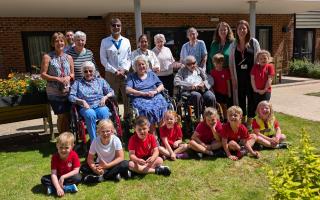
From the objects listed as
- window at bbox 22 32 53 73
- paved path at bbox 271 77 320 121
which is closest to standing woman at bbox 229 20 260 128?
paved path at bbox 271 77 320 121

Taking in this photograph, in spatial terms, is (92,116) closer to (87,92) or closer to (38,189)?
(87,92)

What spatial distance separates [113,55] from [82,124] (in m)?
1.33

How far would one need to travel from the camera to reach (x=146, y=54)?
17.5 feet

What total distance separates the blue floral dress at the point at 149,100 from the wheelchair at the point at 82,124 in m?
0.31

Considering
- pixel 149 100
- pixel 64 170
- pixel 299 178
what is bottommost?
pixel 64 170

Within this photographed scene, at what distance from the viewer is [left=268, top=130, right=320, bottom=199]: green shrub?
165 cm

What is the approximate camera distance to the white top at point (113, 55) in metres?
5.14

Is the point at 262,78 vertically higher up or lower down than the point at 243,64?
lower down

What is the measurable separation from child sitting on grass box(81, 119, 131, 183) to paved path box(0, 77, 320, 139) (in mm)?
2668

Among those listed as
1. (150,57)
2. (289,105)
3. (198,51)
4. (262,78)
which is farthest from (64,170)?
(289,105)

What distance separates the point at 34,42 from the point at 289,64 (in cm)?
1056

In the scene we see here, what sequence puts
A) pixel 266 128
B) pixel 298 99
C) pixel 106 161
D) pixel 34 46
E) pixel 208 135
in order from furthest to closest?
pixel 34 46 → pixel 298 99 → pixel 266 128 → pixel 208 135 → pixel 106 161

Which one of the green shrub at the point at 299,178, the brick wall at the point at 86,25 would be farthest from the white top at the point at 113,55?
the brick wall at the point at 86,25

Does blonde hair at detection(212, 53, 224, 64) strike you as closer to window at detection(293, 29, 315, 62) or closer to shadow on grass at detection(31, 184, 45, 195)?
shadow on grass at detection(31, 184, 45, 195)
